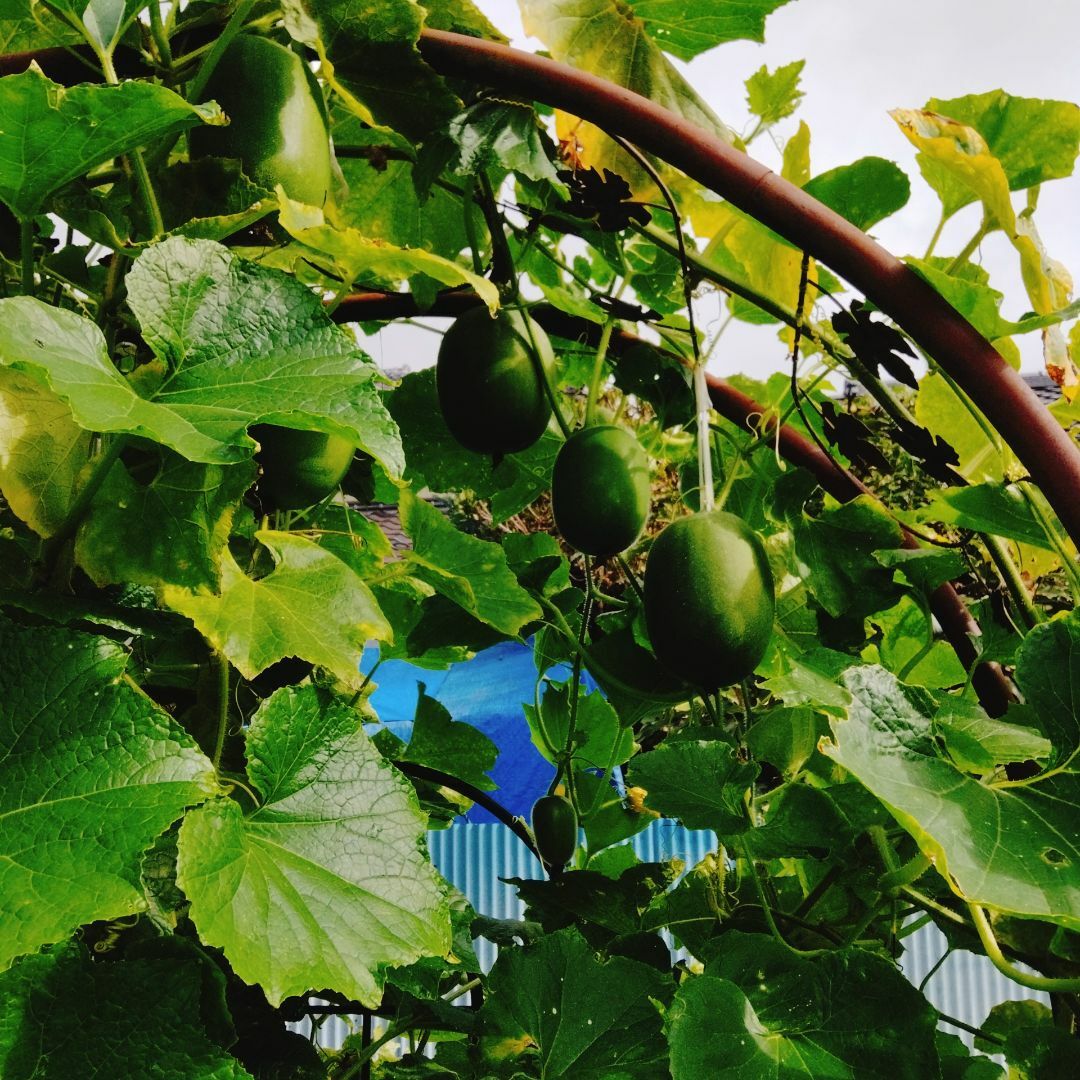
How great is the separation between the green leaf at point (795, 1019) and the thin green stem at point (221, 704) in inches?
11.9

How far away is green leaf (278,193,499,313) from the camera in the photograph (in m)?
0.47

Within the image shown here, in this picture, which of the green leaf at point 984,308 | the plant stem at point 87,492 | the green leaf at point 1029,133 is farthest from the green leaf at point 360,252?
the green leaf at point 1029,133

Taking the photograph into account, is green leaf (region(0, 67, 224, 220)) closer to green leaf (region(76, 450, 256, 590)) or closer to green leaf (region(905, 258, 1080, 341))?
green leaf (region(76, 450, 256, 590))

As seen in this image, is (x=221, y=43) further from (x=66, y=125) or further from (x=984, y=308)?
(x=984, y=308)

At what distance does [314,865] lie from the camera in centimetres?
50

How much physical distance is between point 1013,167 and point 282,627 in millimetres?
542

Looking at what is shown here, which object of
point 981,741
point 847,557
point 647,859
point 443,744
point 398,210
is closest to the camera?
point 981,741

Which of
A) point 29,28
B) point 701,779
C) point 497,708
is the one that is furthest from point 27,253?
point 497,708

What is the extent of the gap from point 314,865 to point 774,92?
710 mm

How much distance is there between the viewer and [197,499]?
504mm

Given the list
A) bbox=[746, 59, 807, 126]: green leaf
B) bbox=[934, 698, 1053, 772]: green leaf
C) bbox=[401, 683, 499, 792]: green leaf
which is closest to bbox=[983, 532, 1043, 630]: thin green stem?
bbox=[934, 698, 1053, 772]: green leaf

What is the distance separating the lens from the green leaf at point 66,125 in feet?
1.31

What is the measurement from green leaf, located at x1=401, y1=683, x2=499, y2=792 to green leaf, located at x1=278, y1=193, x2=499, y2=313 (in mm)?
554

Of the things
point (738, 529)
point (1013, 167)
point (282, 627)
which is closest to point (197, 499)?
point (282, 627)
